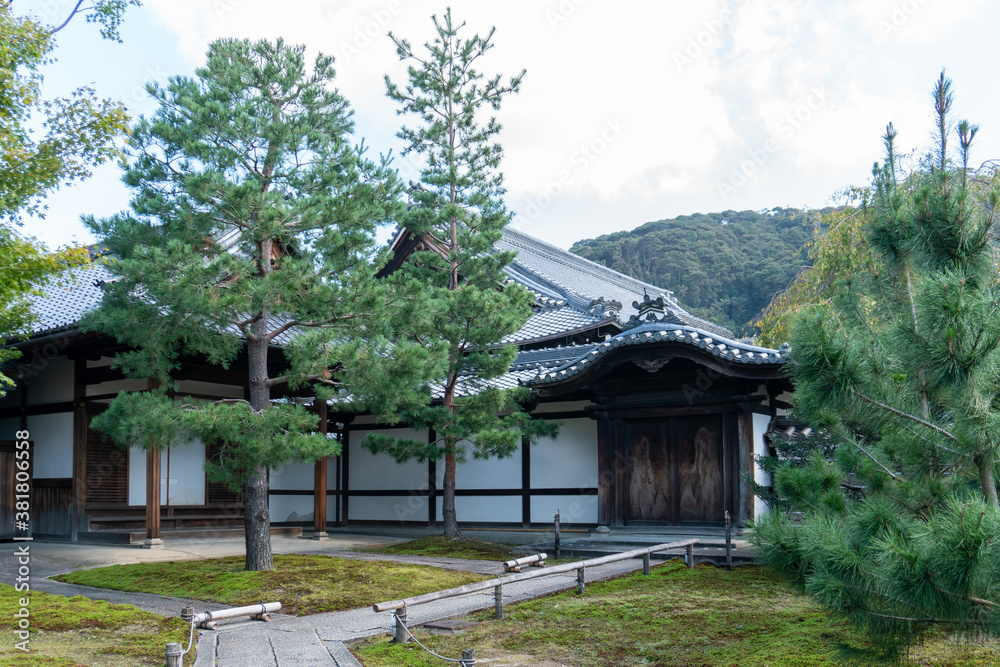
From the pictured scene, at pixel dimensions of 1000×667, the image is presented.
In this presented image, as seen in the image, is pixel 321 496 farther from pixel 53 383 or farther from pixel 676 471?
pixel 676 471

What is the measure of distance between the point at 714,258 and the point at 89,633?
1643 inches

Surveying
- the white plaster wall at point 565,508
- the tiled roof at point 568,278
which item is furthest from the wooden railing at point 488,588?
the tiled roof at point 568,278

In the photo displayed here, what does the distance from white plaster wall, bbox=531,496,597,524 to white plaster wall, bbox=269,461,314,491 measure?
16.4 feet

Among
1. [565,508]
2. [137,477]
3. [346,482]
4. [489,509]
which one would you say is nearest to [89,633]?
[137,477]

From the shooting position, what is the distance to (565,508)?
1552 cm

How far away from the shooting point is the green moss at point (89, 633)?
6.11 m

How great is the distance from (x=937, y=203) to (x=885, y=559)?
2178 mm

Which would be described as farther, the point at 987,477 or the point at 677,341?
the point at 677,341

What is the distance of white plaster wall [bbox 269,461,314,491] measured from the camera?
17500 millimetres

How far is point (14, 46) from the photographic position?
29.1ft

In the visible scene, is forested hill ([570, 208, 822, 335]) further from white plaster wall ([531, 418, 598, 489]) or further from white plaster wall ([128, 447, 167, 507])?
white plaster wall ([128, 447, 167, 507])

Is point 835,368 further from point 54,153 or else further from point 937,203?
point 54,153

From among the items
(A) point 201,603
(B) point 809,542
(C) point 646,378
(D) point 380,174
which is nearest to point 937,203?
(B) point 809,542

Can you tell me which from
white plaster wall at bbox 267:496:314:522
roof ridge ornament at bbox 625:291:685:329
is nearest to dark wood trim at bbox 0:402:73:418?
white plaster wall at bbox 267:496:314:522
